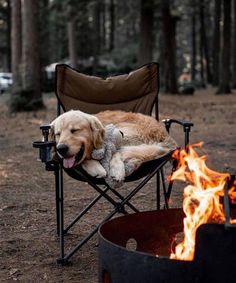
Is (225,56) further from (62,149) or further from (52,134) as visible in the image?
(62,149)

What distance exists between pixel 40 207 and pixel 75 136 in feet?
6.01

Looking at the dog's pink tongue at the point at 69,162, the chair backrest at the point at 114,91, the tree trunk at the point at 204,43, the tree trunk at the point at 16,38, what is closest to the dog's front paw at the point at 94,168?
the dog's pink tongue at the point at 69,162

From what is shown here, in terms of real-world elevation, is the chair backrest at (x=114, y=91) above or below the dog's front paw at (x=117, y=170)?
above

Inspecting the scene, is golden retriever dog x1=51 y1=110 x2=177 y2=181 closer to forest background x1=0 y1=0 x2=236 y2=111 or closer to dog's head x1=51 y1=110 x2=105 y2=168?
dog's head x1=51 y1=110 x2=105 y2=168

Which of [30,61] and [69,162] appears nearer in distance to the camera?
[69,162]

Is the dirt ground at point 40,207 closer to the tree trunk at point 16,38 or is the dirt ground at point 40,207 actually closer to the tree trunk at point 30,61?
the tree trunk at point 30,61

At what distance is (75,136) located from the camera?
12.2 ft

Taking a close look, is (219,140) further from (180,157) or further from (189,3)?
(189,3)

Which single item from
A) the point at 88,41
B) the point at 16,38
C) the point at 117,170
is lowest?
the point at 117,170

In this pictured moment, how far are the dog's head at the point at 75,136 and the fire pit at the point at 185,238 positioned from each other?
1.83ft

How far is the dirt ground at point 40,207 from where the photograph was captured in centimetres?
377

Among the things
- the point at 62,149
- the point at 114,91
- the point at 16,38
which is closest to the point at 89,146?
the point at 62,149

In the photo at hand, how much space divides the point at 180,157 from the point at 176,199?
1.94 meters

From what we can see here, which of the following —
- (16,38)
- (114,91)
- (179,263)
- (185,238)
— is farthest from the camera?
(16,38)
